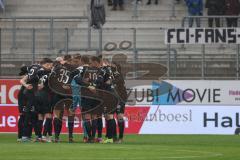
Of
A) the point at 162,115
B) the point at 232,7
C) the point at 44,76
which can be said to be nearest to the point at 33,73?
the point at 44,76

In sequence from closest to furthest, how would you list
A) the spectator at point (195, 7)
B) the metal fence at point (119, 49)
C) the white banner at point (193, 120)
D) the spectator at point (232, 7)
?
1. the white banner at point (193, 120)
2. the metal fence at point (119, 49)
3. the spectator at point (232, 7)
4. the spectator at point (195, 7)

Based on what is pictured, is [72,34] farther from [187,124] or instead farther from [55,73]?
[55,73]

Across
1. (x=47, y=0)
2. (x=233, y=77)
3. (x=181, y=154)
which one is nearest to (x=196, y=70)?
(x=233, y=77)

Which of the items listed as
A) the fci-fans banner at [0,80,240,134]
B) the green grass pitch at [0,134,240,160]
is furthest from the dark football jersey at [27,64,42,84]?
the fci-fans banner at [0,80,240,134]

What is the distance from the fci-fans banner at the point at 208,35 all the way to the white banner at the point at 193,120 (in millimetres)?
3023

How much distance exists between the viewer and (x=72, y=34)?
104 ft

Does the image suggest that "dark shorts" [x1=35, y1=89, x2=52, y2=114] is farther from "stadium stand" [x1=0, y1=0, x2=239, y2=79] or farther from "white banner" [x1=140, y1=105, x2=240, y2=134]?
"stadium stand" [x1=0, y1=0, x2=239, y2=79]

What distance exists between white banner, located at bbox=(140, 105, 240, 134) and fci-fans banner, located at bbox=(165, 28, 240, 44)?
302cm

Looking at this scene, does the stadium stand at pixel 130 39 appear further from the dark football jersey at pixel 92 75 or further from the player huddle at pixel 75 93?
the dark football jersey at pixel 92 75

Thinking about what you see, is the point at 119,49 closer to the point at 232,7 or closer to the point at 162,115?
the point at 162,115

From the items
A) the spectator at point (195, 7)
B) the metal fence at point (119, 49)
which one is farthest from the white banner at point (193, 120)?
the spectator at point (195, 7)

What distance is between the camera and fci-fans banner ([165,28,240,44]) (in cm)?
3023

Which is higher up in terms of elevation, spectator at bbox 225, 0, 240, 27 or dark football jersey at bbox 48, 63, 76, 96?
spectator at bbox 225, 0, 240, 27

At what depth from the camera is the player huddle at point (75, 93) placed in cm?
2231
